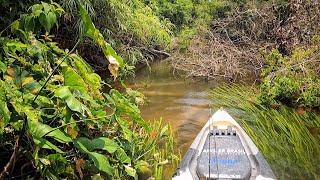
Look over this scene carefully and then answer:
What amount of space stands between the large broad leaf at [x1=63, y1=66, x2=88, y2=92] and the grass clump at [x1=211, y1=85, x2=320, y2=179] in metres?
2.72

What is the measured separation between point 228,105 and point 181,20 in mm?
12876

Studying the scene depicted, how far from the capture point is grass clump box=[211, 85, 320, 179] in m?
4.00

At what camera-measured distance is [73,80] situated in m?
2.07

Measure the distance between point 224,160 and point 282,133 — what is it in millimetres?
2001

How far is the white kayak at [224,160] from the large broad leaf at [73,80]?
4.56 feet

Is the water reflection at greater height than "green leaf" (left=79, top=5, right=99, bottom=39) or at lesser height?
greater

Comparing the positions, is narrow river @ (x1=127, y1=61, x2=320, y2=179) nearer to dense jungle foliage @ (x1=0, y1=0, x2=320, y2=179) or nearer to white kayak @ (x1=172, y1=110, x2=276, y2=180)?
dense jungle foliage @ (x1=0, y1=0, x2=320, y2=179)

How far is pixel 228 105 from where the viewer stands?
6.40 meters

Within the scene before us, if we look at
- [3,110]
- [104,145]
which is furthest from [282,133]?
[3,110]

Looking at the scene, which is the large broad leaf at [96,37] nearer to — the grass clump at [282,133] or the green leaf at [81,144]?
the green leaf at [81,144]

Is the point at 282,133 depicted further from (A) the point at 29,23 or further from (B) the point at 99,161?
(A) the point at 29,23

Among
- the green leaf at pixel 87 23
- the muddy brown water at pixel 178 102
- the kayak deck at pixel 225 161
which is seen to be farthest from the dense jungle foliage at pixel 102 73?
the kayak deck at pixel 225 161

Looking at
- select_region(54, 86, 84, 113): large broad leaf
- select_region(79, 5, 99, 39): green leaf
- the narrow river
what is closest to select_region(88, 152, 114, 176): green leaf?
select_region(54, 86, 84, 113): large broad leaf

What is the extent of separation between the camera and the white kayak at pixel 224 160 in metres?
3.07
